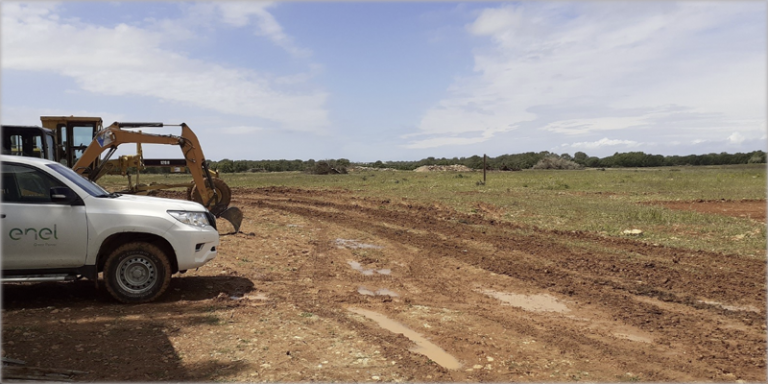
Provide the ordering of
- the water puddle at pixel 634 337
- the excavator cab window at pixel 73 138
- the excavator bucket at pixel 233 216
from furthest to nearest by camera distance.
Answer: the excavator cab window at pixel 73 138, the excavator bucket at pixel 233 216, the water puddle at pixel 634 337

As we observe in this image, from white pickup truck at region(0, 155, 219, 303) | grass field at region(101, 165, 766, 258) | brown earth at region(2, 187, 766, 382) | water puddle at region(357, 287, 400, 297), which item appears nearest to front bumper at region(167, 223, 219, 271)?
white pickup truck at region(0, 155, 219, 303)

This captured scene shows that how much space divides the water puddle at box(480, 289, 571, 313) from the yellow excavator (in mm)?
6775

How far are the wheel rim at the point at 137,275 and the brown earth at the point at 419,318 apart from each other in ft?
0.86

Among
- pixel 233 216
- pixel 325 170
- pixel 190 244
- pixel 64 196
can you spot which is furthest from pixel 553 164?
pixel 64 196

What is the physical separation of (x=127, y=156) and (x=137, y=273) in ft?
33.8

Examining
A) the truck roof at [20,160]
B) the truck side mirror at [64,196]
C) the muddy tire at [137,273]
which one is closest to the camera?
the truck side mirror at [64,196]

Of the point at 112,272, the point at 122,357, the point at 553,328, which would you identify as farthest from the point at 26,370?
the point at 553,328

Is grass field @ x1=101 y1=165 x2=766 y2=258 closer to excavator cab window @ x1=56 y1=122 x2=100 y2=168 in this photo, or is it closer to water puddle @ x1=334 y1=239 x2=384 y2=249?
water puddle @ x1=334 y1=239 x2=384 y2=249

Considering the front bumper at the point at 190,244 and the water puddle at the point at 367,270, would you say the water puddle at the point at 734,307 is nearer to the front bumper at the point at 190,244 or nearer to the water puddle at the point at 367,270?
the water puddle at the point at 367,270

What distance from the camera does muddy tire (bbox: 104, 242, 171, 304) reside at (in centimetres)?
671

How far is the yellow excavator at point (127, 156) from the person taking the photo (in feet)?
37.8

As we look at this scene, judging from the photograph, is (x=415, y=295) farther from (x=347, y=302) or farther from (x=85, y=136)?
(x=85, y=136)

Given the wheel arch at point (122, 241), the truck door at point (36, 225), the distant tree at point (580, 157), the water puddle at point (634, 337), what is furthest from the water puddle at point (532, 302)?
the distant tree at point (580, 157)

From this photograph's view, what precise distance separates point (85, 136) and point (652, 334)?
1775 cm
